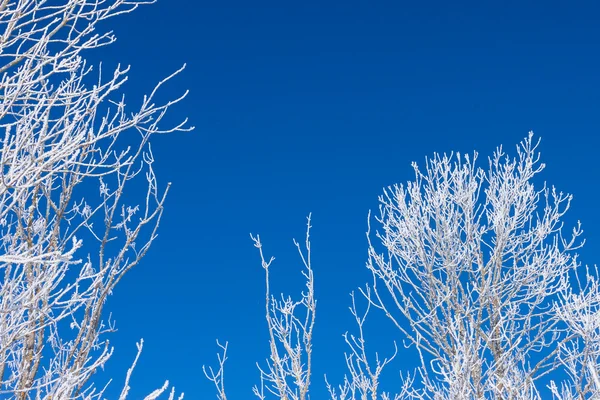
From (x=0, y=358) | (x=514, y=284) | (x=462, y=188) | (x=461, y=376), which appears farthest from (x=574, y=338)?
(x=0, y=358)

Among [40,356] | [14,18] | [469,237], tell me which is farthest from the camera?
[469,237]

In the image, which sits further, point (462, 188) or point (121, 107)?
point (462, 188)

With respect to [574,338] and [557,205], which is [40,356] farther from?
[557,205]

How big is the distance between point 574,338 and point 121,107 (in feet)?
21.0

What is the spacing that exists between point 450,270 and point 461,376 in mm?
3318

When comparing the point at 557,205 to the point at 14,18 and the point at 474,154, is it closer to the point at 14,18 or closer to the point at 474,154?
the point at 474,154

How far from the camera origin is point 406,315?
24.0 feet

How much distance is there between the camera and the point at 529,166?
8141 millimetres

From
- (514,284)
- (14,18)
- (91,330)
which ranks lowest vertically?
(91,330)

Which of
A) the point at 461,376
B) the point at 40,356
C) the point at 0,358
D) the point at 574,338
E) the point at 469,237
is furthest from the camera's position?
the point at 469,237

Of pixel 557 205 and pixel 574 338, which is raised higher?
pixel 557 205

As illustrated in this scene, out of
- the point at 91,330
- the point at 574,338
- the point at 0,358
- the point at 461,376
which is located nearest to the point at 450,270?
the point at 574,338

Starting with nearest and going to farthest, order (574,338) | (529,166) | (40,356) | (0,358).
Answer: (0,358), (40,356), (574,338), (529,166)

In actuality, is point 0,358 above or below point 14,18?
below
